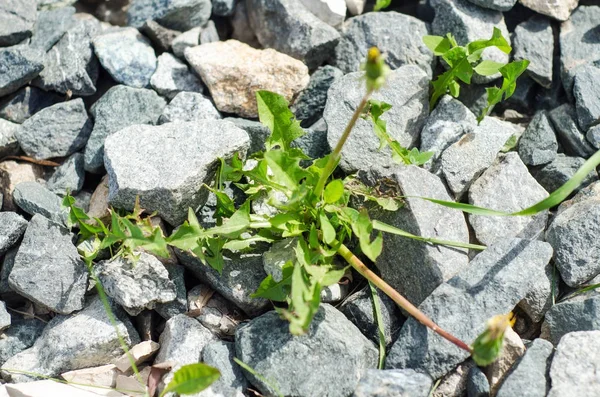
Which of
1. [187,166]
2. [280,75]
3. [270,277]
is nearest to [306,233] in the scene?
[270,277]

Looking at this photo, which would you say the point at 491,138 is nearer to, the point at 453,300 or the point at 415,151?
the point at 415,151

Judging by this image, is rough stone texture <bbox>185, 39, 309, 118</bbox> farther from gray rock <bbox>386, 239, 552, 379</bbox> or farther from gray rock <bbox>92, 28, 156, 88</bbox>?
gray rock <bbox>386, 239, 552, 379</bbox>

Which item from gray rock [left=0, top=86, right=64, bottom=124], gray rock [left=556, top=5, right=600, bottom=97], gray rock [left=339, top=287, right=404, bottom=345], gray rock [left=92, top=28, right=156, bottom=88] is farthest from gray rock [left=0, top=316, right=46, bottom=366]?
gray rock [left=556, top=5, right=600, bottom=97]

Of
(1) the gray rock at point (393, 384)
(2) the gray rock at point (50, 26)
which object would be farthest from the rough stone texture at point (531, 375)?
(2) the gray rock at point (50, 26)

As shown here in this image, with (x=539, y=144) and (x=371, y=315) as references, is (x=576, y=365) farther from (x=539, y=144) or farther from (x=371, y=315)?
(x=539, y=144)

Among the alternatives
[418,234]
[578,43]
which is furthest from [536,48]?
[418,234]

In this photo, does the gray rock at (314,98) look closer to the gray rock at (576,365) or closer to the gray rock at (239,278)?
the gray rock at (239,278)
